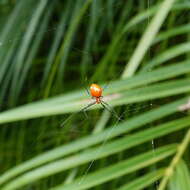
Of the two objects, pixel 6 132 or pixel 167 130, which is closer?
pixel 167 130

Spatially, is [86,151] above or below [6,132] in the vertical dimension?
below

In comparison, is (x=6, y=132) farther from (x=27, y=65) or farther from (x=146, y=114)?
(x=146, y=114)

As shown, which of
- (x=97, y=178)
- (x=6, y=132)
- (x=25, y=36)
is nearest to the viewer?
(x=97, y=178)

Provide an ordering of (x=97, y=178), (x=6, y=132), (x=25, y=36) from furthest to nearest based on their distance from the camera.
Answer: (x=6, y=132), (x=25, y=36), (x=97, y=178)

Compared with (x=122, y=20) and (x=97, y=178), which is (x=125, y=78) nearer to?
(x=97, y=178)

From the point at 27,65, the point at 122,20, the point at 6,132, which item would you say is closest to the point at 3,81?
the point at 27,65

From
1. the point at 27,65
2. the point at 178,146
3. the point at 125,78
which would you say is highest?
the point at 27,65

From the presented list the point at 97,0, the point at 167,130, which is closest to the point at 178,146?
the point at 167,130
